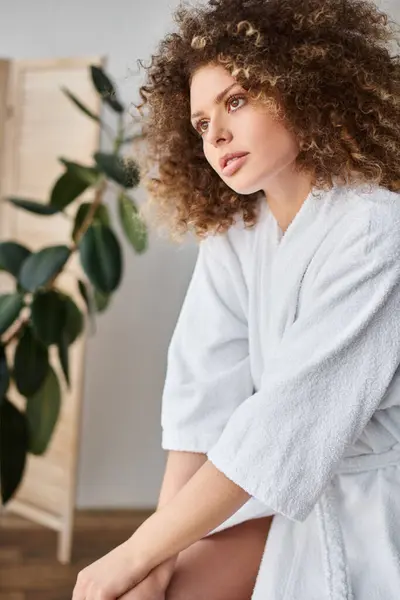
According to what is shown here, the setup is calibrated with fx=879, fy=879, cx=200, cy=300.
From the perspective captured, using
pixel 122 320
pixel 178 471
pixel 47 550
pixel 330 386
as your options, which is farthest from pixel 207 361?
pixel 122 320

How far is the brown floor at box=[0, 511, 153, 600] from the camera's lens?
281cm

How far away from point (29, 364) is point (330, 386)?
5.41ft

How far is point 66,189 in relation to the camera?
275cm

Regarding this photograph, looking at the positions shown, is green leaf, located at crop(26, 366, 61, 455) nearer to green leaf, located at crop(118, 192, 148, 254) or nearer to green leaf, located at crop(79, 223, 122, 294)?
green leaf, located at crop(79, 223, 122, 294)

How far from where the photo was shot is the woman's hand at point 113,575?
1.09m

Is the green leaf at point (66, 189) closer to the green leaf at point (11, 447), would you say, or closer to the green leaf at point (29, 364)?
the green leaf at point (29, 364)

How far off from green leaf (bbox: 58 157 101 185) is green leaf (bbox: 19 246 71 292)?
0.93ft

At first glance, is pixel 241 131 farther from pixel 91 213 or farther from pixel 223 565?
pixel 91 213

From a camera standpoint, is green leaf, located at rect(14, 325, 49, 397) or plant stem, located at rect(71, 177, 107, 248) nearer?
green leaf, located at rect(14, 325, 49, 397)

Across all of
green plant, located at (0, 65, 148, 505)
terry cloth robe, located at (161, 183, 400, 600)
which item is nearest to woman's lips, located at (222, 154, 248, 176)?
terry cloth robe, located at (161, 183, 400, 600)

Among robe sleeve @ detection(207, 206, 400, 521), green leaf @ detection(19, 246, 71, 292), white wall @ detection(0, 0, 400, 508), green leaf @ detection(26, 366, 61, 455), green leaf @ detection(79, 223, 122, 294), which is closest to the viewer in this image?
robe sleeve @ detection(207, 206, 400, 521)

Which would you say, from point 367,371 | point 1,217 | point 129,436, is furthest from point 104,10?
point 367,371

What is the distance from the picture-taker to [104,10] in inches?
135

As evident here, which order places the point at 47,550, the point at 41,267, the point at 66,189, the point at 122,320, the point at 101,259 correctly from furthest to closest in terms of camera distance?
the point at 122,320, the point at 47,550, the point at 66,189, the point at 101,259, the point at 41,267
